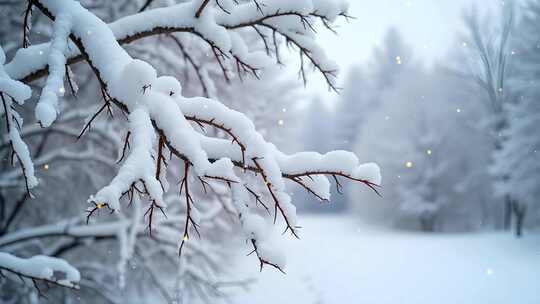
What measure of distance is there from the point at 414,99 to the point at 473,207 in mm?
5797

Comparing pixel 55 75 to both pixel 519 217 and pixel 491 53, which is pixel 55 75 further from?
pixel 519 217

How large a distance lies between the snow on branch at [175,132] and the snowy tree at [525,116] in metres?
9.90

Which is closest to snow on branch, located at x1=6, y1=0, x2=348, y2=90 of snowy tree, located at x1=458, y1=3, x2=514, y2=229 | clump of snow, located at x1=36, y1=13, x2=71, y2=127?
clump of snow, located at x1=36, y1=13, x2=71, y2=127

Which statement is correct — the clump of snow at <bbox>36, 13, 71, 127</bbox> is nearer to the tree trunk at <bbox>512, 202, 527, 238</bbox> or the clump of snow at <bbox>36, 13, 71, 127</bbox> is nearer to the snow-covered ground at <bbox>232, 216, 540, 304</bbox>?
the snow-covered ground at <bbox>232, 216, 540, 304</bbox>

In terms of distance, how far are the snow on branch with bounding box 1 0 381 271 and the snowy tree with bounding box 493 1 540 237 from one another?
9896 millimetres

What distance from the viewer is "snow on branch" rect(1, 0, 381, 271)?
1.35 meters

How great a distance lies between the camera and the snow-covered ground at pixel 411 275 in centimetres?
600

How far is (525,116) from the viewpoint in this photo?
10.1m

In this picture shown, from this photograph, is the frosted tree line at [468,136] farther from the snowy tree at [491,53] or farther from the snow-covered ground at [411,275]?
the snow-covered ground at [411,275]

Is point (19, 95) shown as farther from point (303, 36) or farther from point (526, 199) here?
point (526, 199)

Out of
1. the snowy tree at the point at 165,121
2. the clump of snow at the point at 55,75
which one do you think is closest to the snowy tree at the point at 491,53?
the snowy tree at the point at 165,121

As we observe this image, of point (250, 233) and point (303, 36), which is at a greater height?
point (303, 36)

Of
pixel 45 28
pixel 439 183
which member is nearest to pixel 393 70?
pixel 439 183

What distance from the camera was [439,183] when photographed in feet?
60.2
